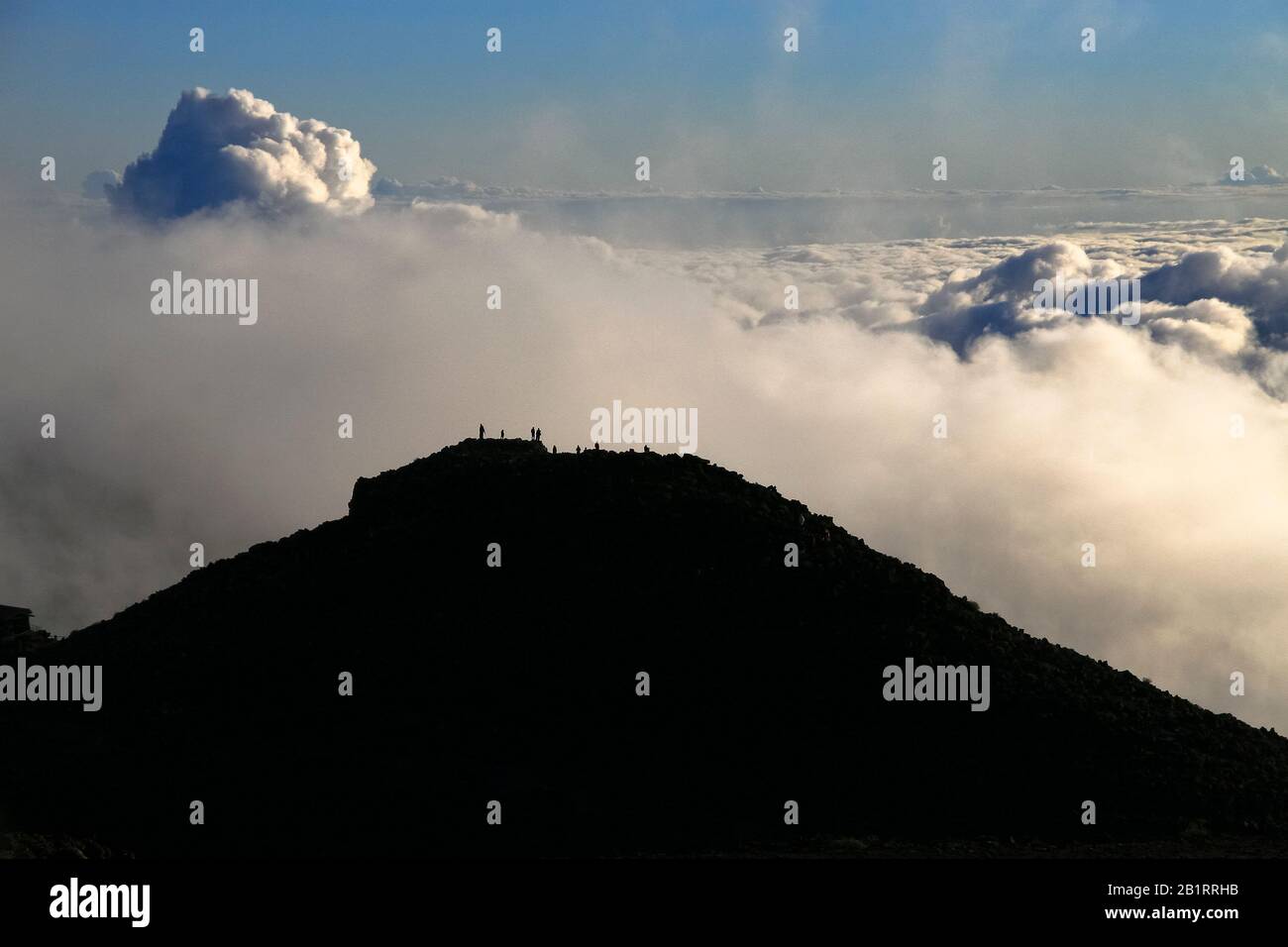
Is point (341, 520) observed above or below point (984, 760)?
above

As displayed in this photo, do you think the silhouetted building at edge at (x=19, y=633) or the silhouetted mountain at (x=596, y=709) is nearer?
the silhouetted mountain at (x=596, y=709)

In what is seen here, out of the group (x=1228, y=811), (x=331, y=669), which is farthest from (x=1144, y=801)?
(x=331, y=669)

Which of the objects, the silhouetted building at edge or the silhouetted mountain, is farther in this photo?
the silhouetted building at edge

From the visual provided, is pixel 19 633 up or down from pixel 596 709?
up

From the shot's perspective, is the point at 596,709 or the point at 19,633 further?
the point at 19,633
